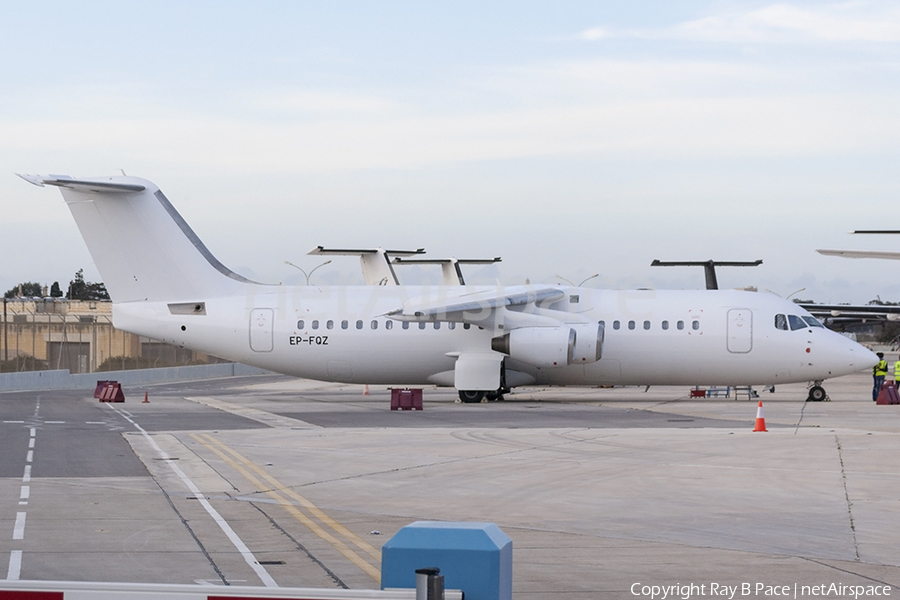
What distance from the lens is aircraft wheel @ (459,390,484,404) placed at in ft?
118

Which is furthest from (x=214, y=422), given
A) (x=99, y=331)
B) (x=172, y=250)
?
(x=99, y=331)

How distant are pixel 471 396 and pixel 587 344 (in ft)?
14.7

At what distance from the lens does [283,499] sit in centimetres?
1419

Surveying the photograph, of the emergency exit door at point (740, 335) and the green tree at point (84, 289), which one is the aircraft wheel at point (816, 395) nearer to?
the emergency exit door at point (740, 335)

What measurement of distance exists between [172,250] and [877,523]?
27474 mm

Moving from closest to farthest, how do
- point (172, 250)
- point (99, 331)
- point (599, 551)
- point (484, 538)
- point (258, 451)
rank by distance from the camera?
point (484, 538)
point (599, 551)
point (258, 451)
point (172, 250)
point (99, 331)

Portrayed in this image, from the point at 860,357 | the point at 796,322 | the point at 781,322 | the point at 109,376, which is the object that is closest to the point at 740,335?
the point at 781,322

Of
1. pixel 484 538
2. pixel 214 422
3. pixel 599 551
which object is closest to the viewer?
pixel 484 538

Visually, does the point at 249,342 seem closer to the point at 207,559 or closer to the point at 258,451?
the point at 258,451

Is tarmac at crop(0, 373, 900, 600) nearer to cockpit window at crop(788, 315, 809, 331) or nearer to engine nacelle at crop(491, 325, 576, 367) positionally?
engine nacelle at crop(491, 325, 576, 367)

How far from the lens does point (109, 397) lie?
36625 millimetres

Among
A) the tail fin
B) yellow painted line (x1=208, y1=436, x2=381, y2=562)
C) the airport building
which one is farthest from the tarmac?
the airport building

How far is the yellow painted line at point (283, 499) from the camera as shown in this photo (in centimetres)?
1010

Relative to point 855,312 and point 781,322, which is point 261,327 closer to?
point 781,322
